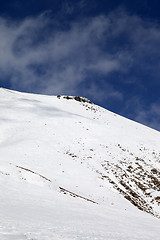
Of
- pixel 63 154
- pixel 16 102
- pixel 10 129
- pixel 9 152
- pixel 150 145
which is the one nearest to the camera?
pixel 9 152

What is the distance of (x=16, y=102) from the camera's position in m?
50.5

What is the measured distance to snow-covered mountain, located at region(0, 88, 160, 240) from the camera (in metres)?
10.7

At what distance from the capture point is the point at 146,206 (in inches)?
910

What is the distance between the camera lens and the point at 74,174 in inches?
962

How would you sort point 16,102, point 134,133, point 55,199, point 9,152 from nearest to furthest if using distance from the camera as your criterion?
point 55,199 → point 9,152 → point 134,133 → point 16,102

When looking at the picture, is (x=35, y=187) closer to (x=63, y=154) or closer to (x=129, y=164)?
(x=63, y=154)

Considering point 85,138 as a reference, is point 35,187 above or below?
below

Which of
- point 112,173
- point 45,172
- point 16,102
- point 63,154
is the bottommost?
point 45,172

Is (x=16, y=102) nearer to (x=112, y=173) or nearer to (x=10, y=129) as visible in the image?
(x=10, y=129)

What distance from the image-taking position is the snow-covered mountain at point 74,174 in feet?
35.2

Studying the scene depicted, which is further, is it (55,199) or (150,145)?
(150,145)

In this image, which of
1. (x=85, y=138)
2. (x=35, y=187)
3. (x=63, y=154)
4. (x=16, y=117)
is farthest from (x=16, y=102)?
(x=35, y=187)

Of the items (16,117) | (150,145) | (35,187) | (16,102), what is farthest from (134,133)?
(35,187)

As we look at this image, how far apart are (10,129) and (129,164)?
774 inches
